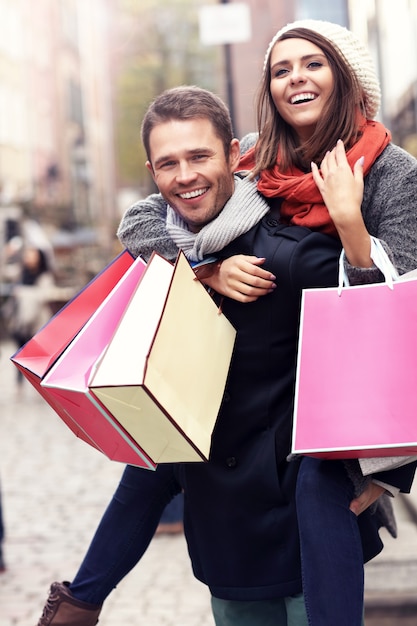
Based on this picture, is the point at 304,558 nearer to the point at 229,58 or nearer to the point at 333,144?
the point at 333,144

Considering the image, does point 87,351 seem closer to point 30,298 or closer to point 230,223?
point 230,223

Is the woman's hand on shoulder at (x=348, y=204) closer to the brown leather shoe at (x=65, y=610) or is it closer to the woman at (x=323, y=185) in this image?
the woman at (x=323, y=185)

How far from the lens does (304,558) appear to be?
2248 millimetres

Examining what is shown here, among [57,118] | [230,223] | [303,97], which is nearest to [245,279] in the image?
[230,223]

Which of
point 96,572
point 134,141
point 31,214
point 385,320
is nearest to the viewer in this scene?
point 385,320

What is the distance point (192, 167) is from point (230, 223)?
17 cm

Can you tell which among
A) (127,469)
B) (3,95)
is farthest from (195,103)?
(3,95)

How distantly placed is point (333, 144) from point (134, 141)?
3933 cm

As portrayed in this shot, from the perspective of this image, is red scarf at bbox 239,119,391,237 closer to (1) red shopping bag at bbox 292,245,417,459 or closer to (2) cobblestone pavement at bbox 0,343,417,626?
(1) red shopping bag at bbox 292,245,417,459

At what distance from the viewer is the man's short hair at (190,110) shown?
242 cm

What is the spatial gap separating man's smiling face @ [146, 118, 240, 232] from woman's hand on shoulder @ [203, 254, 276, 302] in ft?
0.49

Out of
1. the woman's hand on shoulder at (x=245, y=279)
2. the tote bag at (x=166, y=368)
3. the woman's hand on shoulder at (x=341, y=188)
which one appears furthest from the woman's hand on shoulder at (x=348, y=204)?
the tote bag at (x=166, y=368)

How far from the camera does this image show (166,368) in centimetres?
210

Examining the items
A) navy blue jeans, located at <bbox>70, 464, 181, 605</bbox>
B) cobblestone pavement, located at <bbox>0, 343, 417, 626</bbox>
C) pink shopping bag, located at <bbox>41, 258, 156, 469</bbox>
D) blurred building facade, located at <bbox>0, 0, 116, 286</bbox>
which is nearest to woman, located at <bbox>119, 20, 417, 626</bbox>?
pink shopping bag, located at <bbox>41, 258, 156, 469</bbox>
